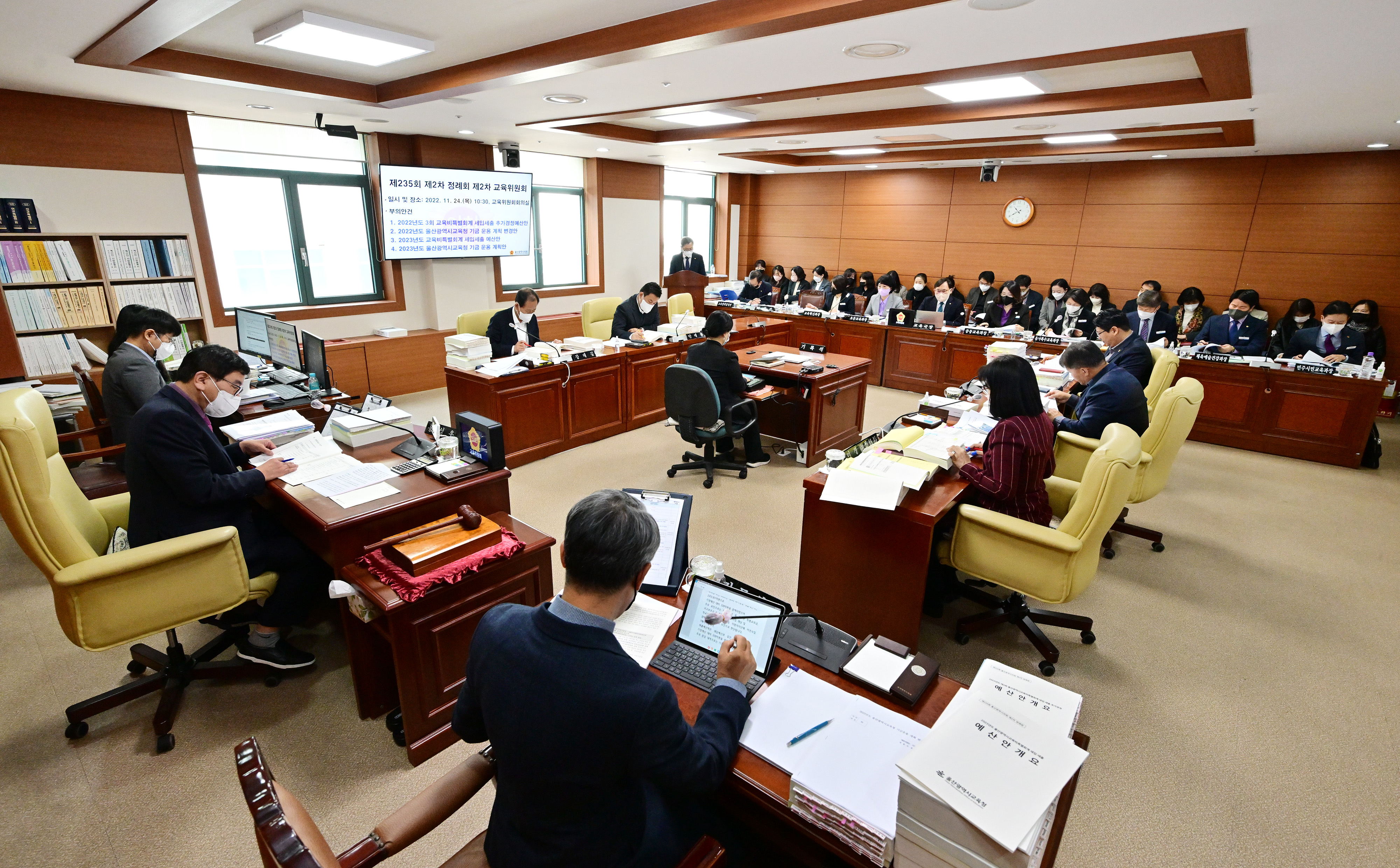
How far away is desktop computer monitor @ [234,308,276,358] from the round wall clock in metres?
8.87

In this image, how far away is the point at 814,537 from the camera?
2941 mm

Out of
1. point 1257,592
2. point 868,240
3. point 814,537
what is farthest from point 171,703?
point 868,240

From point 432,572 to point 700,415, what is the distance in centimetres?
271

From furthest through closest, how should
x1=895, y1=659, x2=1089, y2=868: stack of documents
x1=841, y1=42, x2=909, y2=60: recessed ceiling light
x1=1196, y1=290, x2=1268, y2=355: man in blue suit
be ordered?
x1=1196, y1=290, x2=1268, y2=355: man in blue suit, x1=841, y1=42, x2=909, y2=60: recessed ceiling light, x1=895, y1=659, x2=1089, y2=868: stack of documents

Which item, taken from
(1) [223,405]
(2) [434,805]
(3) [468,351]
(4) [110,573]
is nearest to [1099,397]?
(2) [434,805]

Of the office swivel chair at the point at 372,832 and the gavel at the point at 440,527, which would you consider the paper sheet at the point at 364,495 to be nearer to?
the gavel at the point at 440,527

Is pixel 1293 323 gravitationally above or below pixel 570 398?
above

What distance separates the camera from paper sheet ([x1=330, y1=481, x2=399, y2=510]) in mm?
2332

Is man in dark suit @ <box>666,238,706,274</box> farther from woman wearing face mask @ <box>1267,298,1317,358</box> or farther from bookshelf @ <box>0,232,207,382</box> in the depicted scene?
woman wearing face mask @ <box>1267,298,1317,358</box>

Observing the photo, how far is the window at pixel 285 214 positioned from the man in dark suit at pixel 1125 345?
6.94m

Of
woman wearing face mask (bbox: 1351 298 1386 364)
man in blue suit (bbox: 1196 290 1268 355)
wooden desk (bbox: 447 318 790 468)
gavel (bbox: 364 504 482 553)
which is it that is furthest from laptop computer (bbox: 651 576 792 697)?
woman wearing face mask (bbox: 1351 298 1386 364)

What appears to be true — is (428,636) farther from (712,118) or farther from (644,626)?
(712,118)

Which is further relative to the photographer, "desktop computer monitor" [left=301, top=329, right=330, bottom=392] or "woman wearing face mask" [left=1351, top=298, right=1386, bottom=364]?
"woman wearing face mask" [left=1351, top=298, right=1386, bottom=364]

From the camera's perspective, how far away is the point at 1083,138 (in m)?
6.24
